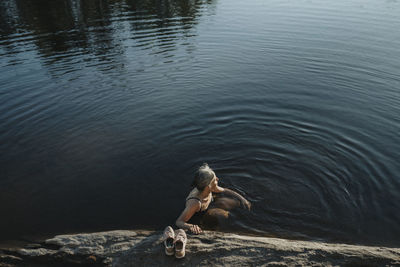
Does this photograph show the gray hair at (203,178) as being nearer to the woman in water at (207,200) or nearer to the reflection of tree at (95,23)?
the woman in water at (207,200)

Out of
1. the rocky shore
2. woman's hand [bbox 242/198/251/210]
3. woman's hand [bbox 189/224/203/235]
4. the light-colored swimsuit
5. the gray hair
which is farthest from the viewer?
woman's hand [bbox 242/198/251/210]

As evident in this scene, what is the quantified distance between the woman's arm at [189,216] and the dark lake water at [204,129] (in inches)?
20.6

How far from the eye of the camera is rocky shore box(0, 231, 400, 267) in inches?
202

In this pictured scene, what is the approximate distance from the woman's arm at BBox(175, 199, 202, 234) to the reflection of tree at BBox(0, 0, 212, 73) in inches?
522

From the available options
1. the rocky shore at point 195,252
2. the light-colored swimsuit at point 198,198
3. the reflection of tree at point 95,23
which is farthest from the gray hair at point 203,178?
the reflection of tree at point 95,23

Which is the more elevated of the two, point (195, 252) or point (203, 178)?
point (203, 178)

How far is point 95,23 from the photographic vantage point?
2619cm

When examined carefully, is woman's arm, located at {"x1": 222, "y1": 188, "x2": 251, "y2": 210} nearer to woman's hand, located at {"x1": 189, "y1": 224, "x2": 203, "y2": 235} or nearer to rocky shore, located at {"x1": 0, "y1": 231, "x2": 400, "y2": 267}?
rocky shore, located at {"x1": 0, "y1": 231, "x2": 400, "y2": 267}

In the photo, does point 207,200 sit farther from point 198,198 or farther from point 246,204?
point 246,204

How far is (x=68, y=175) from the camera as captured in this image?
27.7 ft

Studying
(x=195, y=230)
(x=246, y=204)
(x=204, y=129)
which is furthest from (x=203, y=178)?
(x=204, y=129)

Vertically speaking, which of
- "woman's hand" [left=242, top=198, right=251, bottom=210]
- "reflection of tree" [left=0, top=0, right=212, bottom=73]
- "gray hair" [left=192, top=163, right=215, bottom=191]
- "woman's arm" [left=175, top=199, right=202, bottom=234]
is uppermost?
"reflection of tree" [left=0, top=0, right=212, bottom=73]

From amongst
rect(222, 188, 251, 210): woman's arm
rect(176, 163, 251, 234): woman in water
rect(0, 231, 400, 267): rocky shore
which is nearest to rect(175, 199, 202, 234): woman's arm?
rect(176, 163, 251, 234): woman in water

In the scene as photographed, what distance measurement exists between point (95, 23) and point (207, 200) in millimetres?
24106
